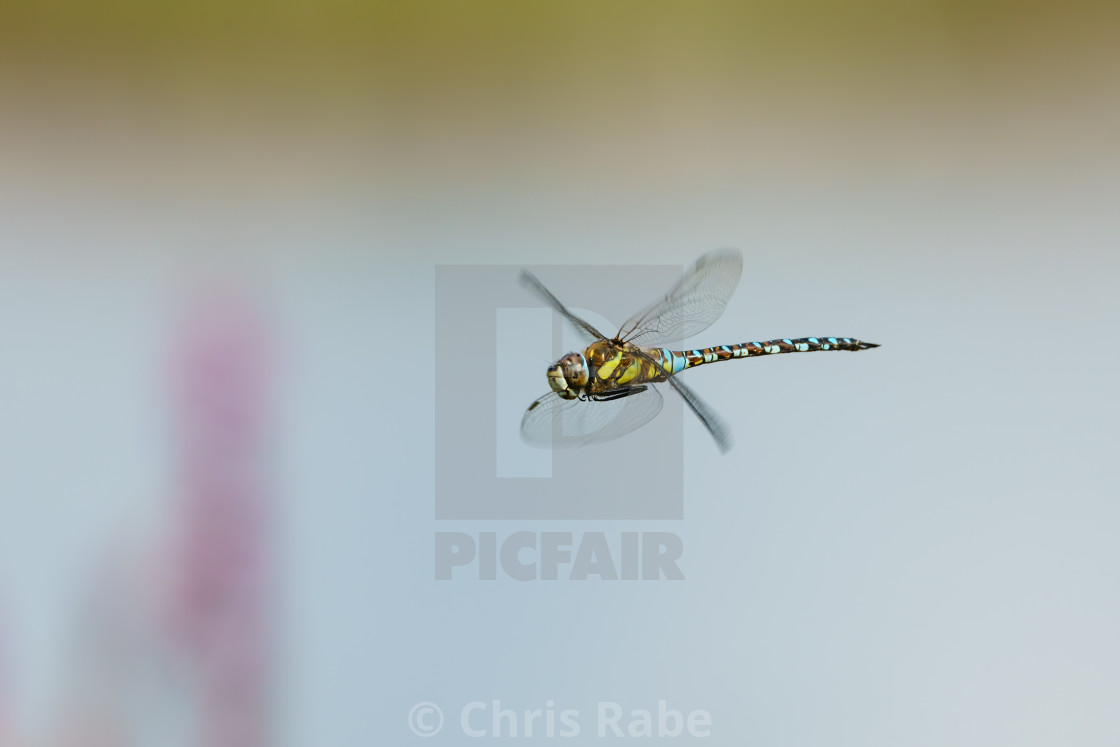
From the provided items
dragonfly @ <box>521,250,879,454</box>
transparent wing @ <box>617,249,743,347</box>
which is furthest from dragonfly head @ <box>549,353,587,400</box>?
transparent wing @ <box>617,249,743,347</box>

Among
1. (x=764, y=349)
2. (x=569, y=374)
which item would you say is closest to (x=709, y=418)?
(x=764, y=349)

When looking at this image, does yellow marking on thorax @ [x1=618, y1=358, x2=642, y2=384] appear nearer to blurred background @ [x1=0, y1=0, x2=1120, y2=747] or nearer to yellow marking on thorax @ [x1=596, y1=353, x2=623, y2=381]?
yellow marking on thorax @ [x1=596, y1=353, x2=623, y2=381]

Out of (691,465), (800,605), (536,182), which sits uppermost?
(536,182)

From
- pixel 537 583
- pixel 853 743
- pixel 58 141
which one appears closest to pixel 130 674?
pixel 537 583

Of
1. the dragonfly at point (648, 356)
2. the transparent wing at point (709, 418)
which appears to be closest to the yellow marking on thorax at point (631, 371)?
the dragonfly at point (648, 356)

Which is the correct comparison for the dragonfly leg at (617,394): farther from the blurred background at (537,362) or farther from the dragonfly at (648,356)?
the blurred background at (537,362)

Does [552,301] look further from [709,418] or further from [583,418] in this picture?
[709,418]

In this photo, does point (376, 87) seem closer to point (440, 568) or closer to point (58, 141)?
point (58, 141)
